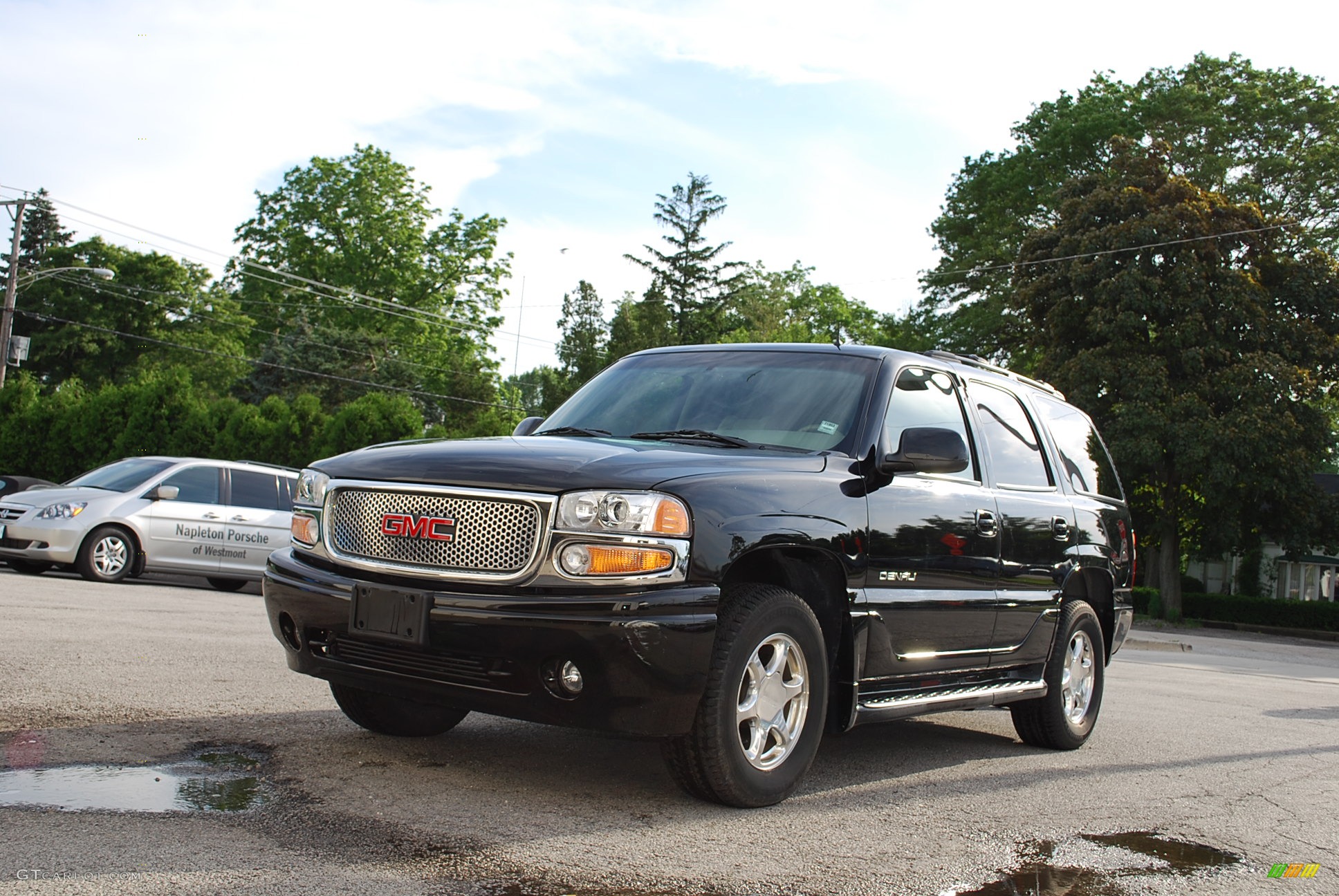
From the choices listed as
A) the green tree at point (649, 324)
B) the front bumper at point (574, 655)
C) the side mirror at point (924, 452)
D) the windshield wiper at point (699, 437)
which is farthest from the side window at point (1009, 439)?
the green tree at point (649, 324)

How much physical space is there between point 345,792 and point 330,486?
122cm

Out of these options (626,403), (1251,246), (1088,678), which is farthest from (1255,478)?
(626,403)

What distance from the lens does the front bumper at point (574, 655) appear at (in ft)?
14.0

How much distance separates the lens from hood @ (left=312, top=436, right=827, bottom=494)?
14.9ft

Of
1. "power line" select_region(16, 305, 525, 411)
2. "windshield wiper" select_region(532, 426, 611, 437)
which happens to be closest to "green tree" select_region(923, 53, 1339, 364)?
"power line" select_region(16, 305, 525, 411)

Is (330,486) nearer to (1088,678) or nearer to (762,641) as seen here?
(762,641)

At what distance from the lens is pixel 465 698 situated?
450 centimetres

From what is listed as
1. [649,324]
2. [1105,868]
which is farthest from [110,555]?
[649,324]

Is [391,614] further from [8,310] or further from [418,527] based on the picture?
[8,310]

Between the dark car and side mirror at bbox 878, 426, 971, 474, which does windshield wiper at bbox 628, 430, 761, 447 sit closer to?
side mirror at bbox 878, 426, 971, 474

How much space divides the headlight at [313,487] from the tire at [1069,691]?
12.7 ft

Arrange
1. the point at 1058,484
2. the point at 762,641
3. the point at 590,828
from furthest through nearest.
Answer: the point at 1058,484, the point at 762,641, the point at 590,828

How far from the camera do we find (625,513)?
4430mm

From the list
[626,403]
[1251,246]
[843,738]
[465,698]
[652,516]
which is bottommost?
[843,738]
